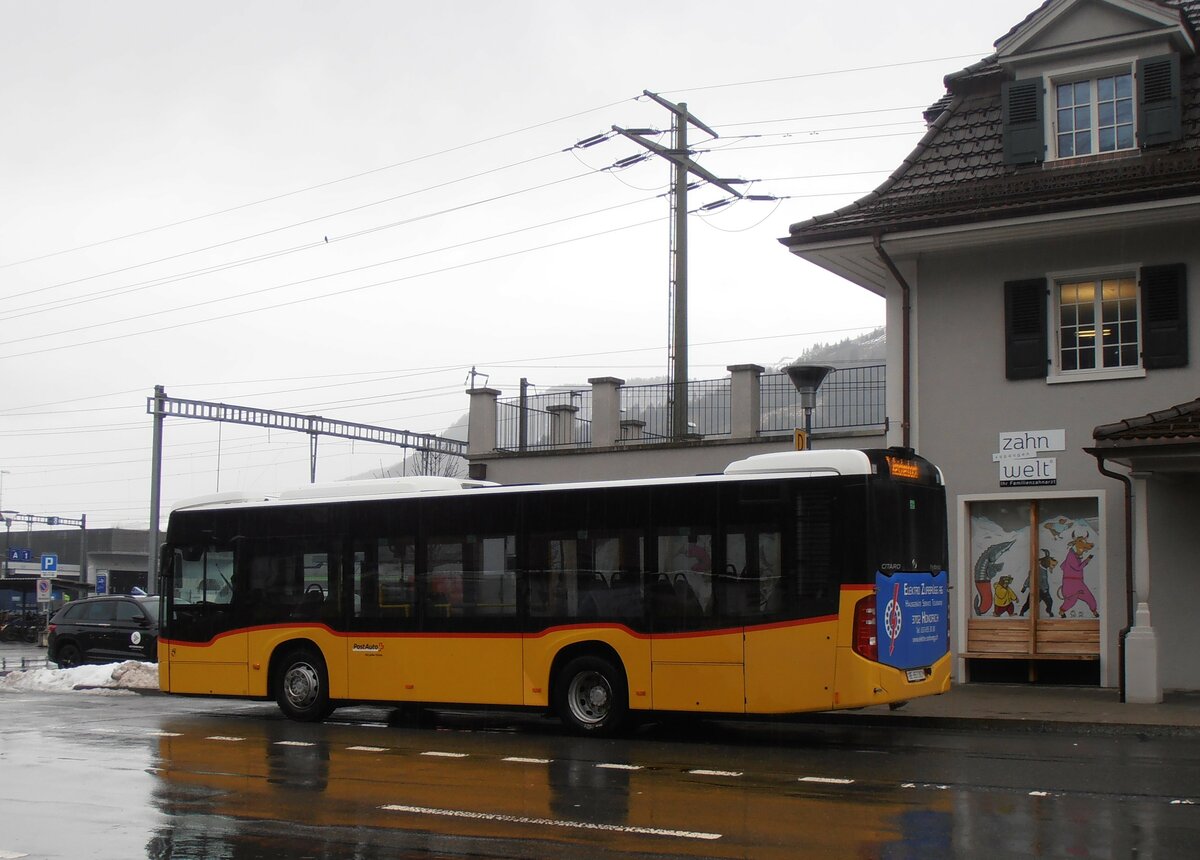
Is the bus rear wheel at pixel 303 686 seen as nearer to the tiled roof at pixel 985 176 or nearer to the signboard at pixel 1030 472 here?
the tiled roof at pixel 985 176

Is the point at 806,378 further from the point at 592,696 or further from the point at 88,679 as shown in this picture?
the point at 88,679

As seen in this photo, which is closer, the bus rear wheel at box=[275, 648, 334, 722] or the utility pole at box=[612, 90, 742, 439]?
the bus rear wheel at box=[275, 648, 334, 722]

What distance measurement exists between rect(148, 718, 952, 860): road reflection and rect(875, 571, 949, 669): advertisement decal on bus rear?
2629 mm

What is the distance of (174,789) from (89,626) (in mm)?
17369

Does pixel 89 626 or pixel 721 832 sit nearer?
pixel 721 832

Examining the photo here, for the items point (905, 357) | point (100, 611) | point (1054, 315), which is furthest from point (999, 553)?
point (100, 611)

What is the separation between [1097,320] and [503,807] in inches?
495

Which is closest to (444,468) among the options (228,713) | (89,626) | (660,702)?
(89,626)

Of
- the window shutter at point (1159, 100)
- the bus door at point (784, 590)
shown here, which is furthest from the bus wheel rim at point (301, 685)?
the window shutter at point (1159, 100)

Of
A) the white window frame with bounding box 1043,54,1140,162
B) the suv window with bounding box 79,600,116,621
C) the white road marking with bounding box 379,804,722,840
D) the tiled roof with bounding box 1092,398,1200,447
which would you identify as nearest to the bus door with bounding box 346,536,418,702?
the white road marking with bounding box 379,804,722,840

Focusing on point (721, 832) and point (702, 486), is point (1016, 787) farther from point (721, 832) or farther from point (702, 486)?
point (702, 486)

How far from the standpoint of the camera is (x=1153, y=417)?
16.8 m

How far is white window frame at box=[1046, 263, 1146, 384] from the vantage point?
1866 cm

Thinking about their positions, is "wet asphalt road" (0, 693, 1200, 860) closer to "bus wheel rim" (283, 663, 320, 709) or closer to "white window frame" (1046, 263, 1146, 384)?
"bus wheel rim" (283, 663, 320, 709)
